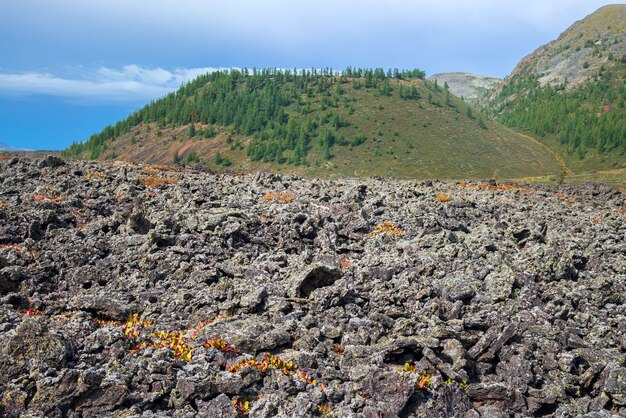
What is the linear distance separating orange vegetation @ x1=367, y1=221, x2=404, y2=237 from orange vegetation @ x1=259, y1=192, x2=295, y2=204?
751 cm

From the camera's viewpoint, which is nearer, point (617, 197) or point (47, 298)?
point (47, 298)

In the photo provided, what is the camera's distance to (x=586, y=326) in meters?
15.9

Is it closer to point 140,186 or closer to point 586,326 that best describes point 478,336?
point 586,326

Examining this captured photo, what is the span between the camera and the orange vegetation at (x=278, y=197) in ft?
104

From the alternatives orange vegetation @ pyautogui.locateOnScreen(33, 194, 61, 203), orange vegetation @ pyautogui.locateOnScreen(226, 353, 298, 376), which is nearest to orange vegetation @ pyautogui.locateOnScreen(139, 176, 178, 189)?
orange vegetation @ pyautogui.locateOnScreen(33, 194, 61, 203)

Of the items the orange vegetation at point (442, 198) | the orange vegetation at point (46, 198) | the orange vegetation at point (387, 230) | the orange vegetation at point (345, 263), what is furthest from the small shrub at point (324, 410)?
the orange vegetation at point (442, 198)

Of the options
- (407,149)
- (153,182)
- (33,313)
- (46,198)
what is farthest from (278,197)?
(407,149)

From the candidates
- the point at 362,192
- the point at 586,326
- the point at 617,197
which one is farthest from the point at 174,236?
the point at 617,197

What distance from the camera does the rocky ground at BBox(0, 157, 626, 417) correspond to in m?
10.4

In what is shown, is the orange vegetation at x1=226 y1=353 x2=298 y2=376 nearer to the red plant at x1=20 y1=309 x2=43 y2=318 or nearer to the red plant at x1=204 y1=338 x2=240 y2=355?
the red plant at x1=204 y1=338 x2=240 y2=355

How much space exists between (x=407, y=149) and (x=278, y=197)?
129 meters

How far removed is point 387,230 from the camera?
25.9 m

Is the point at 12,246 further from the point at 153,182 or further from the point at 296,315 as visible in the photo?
the point at 153,182

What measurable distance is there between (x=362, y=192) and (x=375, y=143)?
126 metres
